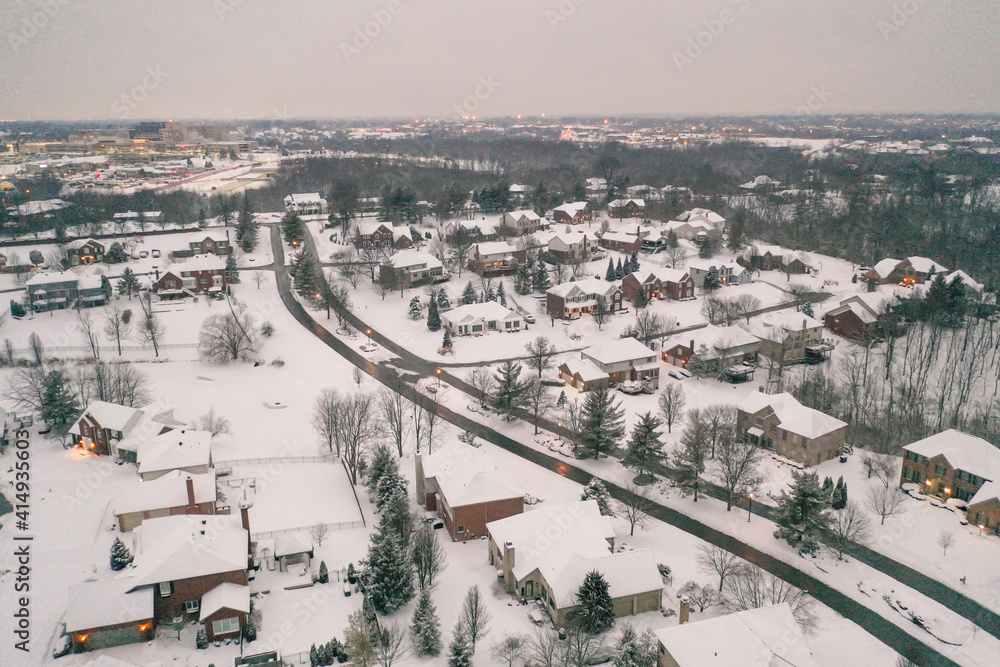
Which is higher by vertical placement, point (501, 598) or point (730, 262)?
point (730, 262)

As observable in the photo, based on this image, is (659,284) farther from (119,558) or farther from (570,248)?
(119,558)

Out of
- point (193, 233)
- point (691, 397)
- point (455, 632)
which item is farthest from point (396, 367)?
point (193, 233)

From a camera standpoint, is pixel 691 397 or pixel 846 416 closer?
pixel 846 416

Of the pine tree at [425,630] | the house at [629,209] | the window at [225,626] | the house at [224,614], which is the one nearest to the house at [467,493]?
the pine tree at [425,630]

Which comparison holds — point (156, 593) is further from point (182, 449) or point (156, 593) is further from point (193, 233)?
point (193, 233)

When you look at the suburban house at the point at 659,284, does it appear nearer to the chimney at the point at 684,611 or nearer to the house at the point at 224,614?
the chimney at the point at 684,611

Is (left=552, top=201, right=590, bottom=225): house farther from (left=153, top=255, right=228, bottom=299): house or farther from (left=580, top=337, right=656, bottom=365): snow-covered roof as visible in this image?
(left=153, top=255, right=228, bottom=299): house

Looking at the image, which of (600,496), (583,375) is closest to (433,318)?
(583,375)
